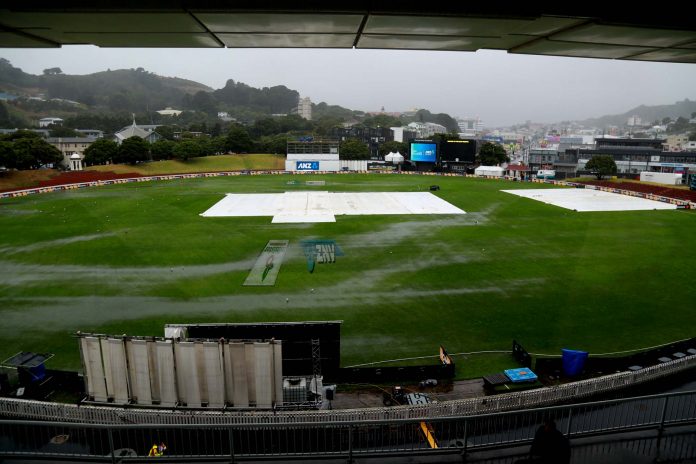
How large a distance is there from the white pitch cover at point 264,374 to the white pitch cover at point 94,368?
4419 mm

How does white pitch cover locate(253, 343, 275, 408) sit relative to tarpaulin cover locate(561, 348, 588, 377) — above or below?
above

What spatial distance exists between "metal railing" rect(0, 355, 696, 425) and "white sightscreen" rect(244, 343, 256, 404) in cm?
46

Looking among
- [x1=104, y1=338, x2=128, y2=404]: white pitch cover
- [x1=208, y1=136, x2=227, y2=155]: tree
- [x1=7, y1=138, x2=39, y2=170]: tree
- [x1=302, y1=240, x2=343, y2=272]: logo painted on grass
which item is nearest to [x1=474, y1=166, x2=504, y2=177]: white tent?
[x1=208, y1=136, x2=227, y2=155]: tree

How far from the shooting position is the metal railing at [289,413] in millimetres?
11320

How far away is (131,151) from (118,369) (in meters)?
82.7

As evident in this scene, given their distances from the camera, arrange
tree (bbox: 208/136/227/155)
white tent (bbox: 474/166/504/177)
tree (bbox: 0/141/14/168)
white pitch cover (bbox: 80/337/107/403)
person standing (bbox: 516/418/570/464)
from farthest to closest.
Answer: tree (bbox: 208/136/227/155)
white tent (bbox: 474/166/504/177)
tree (bbox: 0/141/14/168)
white pitch cover (bbox: 80/337/107/403)
person standing (bbox: 516/418/570/464)

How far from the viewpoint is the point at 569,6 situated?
3.78 metres

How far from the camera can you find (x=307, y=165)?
91.6 meters

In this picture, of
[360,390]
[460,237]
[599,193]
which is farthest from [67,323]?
[599,193]

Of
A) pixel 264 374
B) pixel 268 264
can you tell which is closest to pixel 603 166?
pixel 268 264

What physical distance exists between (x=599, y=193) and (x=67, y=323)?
6537 cm

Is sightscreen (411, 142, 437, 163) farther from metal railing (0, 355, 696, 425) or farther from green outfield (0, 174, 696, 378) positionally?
metal railing (0, 355, 696, 425)

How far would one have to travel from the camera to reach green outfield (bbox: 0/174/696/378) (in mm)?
17969

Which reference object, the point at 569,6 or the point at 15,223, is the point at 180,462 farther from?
the point at 15,223
